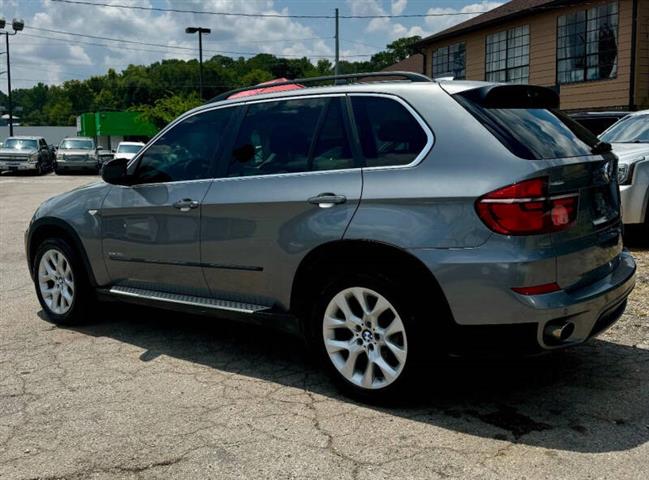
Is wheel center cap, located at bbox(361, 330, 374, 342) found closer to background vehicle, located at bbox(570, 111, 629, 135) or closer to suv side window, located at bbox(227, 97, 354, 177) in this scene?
suv side window, located at bbox(227, 97, 354, 177)

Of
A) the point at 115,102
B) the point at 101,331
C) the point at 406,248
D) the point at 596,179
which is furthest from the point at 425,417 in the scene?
the point at 115,102

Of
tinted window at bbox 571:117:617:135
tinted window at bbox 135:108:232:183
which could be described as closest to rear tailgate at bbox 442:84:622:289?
tinted window at bbox 135:108:232:183

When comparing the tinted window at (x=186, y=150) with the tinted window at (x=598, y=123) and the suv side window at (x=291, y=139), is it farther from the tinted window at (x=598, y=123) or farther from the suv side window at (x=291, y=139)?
the tinted window at (x=598, y=123)

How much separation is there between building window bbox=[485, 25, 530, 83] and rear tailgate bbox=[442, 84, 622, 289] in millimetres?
18735

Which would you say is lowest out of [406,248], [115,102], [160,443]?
[160,443]

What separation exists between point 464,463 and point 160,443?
4.92 feet

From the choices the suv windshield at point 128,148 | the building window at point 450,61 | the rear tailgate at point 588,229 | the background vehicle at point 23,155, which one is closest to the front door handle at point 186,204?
the rear tailgate at point 588,229

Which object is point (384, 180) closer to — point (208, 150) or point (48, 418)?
point (208, 150)

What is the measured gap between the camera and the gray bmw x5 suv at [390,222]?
3268 mm

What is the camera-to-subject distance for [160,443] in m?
3.34

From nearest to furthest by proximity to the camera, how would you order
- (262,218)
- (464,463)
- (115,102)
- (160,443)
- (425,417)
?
(464,463)
(160,443)
(425,417)
(262,218)
(115,102)

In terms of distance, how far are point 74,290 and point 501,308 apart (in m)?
3.58

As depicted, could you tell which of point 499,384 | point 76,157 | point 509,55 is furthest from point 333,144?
point 76,157

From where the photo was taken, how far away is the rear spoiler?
360 centimetres
